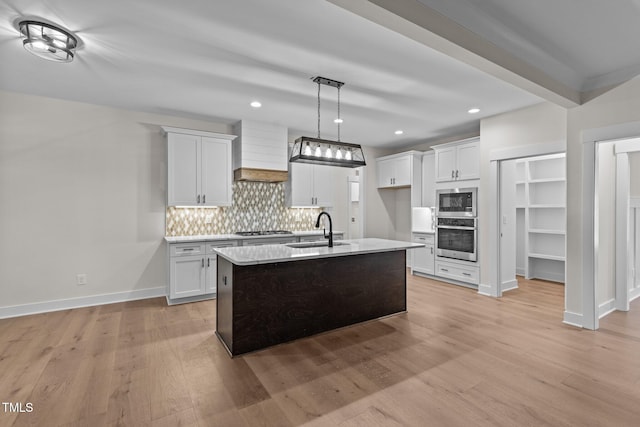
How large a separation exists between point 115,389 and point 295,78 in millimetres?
3183

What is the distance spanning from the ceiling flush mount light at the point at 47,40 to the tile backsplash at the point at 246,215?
8.10 feet

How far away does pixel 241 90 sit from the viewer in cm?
366

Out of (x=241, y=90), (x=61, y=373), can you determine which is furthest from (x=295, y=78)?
(x=61, y=373)

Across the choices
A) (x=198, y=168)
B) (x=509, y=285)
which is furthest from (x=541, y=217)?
(x=198, y=168)

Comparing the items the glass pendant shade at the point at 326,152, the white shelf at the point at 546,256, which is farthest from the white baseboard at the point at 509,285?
the glass pendant shade at the point at 326,152

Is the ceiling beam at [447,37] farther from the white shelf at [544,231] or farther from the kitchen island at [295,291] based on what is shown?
the white shelf at [544,231]

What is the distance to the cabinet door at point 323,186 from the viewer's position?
580 cm

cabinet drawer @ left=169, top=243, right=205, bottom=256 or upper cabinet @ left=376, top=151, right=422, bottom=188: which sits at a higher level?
upper cabinet @ left=376, top=151, right=422, bottom=188

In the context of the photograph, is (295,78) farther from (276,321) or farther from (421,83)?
(276,321)

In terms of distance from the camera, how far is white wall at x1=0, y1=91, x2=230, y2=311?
12.5ft

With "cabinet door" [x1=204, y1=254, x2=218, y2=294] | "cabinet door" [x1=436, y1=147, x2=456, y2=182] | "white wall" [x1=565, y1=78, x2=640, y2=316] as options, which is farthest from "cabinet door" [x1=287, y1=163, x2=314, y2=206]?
"white wall" [x1=565, y1=78, x2=640, y2=316]

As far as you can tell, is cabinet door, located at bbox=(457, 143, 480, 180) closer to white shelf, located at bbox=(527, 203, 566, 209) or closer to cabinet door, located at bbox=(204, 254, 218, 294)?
white shelf, located at bbox=(527, 203, 566, 209)

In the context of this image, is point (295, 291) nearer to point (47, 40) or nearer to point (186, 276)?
point (186, 276)

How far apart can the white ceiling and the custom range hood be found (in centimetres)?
40
